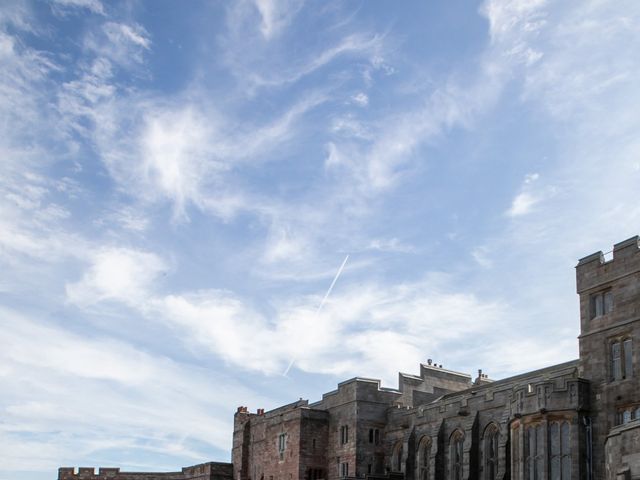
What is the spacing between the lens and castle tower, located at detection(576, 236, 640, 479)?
151ft

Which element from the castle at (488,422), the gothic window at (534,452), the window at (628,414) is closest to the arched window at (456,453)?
the castle at (488,422)

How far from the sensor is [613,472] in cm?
3709

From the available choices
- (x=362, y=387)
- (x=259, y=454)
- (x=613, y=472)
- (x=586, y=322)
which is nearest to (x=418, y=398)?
(x=362, y=387)

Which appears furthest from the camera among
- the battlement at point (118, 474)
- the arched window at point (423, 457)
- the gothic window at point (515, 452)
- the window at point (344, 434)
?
the battlement at point (118, 474)

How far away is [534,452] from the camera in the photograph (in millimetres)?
48500

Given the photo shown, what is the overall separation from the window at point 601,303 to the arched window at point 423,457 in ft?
62.5

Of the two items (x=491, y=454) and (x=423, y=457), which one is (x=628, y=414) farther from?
(x=423, y=457)

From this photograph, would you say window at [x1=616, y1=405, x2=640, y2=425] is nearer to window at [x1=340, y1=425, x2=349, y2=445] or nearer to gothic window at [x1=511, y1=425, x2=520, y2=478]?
gothic window at [x1=511, y1=425, x2=520, y2=478]

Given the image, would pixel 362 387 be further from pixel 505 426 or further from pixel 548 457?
pixel 548 457

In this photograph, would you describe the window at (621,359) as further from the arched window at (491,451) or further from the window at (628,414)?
the arched window at (491,451)

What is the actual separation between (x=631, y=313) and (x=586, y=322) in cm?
319

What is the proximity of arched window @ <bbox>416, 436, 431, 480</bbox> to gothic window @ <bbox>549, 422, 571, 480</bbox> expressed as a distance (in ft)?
56.3

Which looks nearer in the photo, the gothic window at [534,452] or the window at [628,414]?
the window at [628,414]

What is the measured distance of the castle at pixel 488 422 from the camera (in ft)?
152
